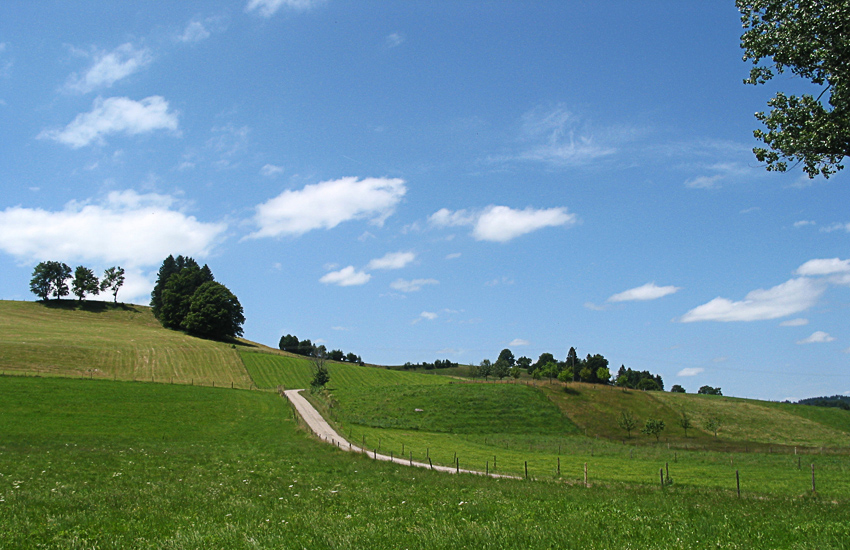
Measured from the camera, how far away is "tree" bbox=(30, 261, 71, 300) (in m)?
172

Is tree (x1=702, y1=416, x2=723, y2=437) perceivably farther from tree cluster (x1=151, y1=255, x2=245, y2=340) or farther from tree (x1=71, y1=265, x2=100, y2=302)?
tree (x1=71, y1=265, x2=100, y2=302)

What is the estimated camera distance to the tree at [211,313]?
150500mm

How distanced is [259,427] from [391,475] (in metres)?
40.0

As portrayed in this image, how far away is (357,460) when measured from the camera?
3922 centimetres

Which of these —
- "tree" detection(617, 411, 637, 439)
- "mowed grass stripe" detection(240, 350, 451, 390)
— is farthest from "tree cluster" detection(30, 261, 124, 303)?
"tree" detection(617, 411, 637, 439)

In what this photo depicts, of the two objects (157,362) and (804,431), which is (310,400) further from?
(804,431)

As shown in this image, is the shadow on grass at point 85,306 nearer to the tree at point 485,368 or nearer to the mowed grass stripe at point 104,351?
the mowed grass stripe at point 104,351

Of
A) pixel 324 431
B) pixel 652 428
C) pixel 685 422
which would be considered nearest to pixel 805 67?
pixel 324 431

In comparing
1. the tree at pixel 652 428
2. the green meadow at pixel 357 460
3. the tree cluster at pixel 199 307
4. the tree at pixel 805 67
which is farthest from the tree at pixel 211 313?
the tree at pixel 805 67

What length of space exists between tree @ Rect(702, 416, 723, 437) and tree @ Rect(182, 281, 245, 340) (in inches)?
4892

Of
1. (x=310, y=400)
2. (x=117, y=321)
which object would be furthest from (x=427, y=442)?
(x=117, y=321)

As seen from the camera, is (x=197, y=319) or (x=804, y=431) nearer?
(x=804, y=431)

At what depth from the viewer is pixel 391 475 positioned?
29.3 meters

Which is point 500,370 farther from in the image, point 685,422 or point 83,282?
point 83,282
